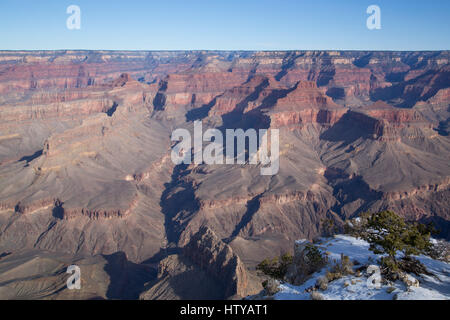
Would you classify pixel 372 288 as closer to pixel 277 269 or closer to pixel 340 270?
pixel 340 270

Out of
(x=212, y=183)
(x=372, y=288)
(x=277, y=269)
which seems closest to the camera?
(x=372, y=288)

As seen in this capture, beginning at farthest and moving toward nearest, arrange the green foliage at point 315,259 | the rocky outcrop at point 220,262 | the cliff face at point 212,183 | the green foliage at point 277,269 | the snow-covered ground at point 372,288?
the cliff face at point 212,183 < the rocky outcrop at point 220,262 < the green foliage at point 277,269 < the green foliage at point 315,259 < the snow-covered ground at point 372,288

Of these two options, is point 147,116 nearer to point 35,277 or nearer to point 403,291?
point 35,277

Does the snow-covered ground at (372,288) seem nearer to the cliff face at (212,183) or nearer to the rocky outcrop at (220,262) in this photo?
the rocky outcrop at (220,262)

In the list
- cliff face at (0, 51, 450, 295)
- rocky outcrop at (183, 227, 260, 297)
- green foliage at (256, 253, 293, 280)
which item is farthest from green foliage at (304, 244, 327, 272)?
cliff face at (0, 51, 450, 295)

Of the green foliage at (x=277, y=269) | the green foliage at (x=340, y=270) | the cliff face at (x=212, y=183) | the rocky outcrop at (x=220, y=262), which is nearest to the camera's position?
the green foliage at (x=340, y=270)

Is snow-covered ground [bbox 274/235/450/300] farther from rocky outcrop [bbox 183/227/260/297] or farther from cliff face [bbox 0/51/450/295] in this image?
cliff face [bbox 0/51/450/295]

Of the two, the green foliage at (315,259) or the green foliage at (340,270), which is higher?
the green foliage at (340,270)

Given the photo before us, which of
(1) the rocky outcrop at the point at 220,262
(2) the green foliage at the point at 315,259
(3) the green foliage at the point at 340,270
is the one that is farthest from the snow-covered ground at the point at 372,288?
(1) the rocky outcrop at the point at 220,262

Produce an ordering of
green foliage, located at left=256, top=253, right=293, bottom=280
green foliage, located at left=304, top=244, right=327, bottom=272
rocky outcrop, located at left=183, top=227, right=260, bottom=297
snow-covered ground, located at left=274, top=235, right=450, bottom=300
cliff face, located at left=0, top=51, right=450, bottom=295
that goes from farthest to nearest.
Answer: cliff face, located at left=0, top=51, right=450, bottom=295
rocky outcrop, located at left=183, top=227, right=260, bottom=297
green foliage, located at left=256, top=253, right=293, bottom=280
green foliage, located at left=304, top=244, right=327, bottom=272
snow-covered ground, located at left=274, top=235, right=450, bottom=300

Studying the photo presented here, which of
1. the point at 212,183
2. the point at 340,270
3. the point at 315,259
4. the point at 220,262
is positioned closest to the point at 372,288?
the point at 340,270

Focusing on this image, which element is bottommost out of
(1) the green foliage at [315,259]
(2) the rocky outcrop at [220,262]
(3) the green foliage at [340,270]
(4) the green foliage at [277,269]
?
(2) the rocky outcrop at [220,262]
